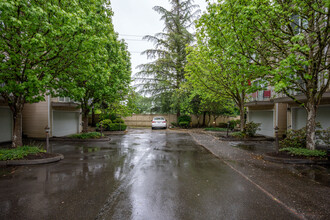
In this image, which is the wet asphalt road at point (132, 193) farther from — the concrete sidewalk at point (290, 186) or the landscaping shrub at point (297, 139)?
the landscaping shrub at point (297, 139)

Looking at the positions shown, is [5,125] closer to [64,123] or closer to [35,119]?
[35,119]

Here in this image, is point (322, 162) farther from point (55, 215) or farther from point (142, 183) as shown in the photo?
point (55, 215)

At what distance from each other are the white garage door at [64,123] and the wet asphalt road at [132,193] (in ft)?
27.4

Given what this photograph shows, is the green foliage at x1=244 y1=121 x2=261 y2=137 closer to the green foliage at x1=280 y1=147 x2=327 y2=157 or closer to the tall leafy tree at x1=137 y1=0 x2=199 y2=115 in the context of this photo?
the green foliage at x1=280 y1=147 x2=327 y2=157

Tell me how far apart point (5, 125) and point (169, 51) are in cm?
1697

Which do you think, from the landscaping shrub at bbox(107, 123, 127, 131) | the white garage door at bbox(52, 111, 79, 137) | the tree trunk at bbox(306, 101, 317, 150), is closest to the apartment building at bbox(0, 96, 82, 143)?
the white garage door at bbox(52, 111, 79, 137)

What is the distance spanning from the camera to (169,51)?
21328mm

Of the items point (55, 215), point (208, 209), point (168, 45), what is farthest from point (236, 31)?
point (168, 45)

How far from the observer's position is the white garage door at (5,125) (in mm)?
10320

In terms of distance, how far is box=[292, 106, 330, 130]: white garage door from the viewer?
30.9 feet

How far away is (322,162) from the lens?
604cm

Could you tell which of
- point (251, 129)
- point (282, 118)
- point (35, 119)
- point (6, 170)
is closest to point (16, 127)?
point (6, 170)

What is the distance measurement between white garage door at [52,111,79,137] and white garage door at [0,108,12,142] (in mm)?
2474

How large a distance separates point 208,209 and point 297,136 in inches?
272
